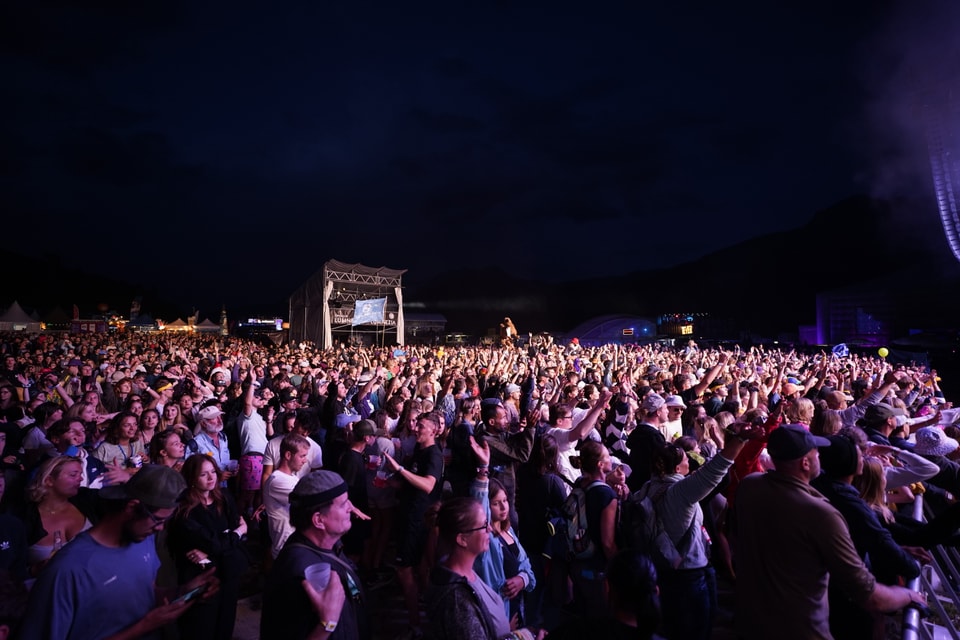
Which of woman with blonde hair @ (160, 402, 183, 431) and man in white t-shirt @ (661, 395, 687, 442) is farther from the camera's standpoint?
woman with blonde hair @ (160, 402, 183, 431)

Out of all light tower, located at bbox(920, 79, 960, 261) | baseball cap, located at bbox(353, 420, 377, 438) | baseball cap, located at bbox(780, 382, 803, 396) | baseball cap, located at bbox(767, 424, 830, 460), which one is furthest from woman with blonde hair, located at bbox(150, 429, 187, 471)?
light tower, located at bbox(920, 79, 960, 261)

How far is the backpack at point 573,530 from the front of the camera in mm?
3090

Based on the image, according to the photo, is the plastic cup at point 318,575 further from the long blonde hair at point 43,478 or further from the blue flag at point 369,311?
the blue flag at point 369,311

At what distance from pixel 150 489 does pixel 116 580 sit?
1.12 feet

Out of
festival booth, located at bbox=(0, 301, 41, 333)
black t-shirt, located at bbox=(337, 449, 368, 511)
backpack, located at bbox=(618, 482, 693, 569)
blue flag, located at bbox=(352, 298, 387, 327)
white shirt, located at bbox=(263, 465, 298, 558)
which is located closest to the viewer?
backpack, located at bbox=(618, 482, 693, 569)

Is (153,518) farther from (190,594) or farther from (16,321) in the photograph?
(16,321)

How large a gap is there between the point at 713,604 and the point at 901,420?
3.58 m

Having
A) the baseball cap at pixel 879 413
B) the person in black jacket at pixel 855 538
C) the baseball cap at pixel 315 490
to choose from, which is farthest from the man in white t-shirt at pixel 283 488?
the baseball cap at pixel 879 413

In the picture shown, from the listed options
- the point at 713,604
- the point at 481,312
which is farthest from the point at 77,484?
the point at 481,312

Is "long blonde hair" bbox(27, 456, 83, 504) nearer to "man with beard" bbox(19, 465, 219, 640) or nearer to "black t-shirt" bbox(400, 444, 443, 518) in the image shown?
"man with beard" bbox(19, 465, 219, 640)

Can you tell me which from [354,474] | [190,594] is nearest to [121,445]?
[354,474]

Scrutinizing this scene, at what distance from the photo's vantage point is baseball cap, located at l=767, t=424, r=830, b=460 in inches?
87.6

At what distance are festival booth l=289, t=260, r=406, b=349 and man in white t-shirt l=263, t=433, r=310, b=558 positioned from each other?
20392mm

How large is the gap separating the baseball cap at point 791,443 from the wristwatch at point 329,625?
190 cm
